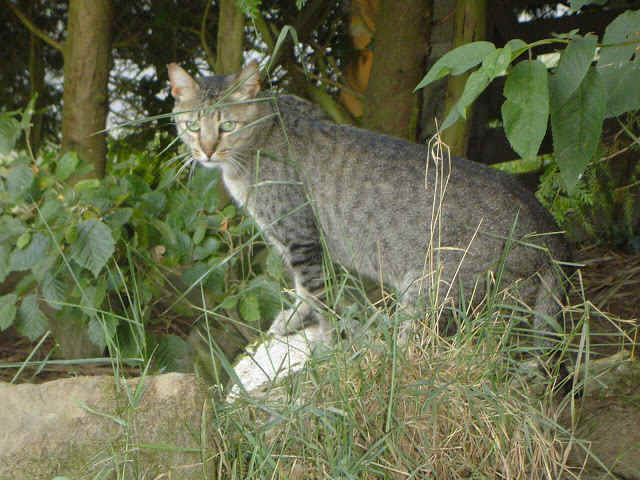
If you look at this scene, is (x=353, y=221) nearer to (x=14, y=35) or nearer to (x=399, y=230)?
(x=399, y=230)

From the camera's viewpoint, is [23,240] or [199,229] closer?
[23,240]

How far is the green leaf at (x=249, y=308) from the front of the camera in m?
2.73

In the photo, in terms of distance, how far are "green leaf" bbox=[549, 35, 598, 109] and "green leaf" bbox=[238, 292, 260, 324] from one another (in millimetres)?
1639

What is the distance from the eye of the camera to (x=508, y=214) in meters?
2.58

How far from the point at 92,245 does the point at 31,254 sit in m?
0.28

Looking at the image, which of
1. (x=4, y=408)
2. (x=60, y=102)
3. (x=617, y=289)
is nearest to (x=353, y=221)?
(x=617, y=289)

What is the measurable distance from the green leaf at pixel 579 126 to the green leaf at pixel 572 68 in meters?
0.04

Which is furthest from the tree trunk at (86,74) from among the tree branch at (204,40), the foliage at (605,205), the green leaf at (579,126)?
the green leaf at (579,126)

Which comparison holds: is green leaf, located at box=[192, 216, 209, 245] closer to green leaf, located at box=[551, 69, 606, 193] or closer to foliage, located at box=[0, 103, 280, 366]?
foliage, located at box=[0, 103, 280, 366]

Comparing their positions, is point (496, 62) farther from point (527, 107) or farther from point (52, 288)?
point (52, 288)

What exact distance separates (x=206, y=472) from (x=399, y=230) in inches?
59.3

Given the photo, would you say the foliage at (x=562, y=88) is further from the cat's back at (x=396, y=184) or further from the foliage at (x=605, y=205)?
the foliage at (x=605, y=205)

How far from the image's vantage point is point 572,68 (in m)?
1.38

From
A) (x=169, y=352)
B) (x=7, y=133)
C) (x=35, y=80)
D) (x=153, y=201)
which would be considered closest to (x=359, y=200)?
(x=153, y=201)
